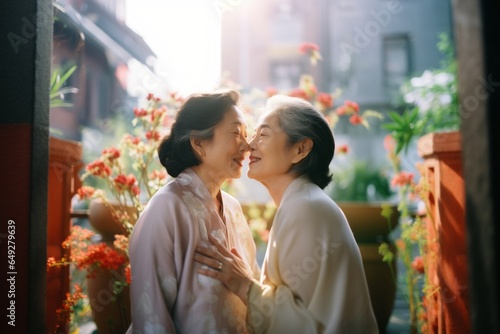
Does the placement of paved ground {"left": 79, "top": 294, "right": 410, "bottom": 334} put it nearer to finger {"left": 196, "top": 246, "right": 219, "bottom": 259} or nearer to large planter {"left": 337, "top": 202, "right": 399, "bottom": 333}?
large planter {"left": 337, "top": 202, "right": 399, "bottom": 333}

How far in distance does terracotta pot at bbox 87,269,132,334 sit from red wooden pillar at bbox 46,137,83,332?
272 mm

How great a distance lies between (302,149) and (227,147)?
377mm

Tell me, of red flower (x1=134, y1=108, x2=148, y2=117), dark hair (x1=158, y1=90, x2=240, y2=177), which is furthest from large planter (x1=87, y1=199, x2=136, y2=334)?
dark hair (x1=158, y1=90, x2=240, y2=177)

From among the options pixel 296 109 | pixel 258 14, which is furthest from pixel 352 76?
pixel 296 109

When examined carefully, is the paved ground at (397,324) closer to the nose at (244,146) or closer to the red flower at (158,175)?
the red flower at (158,175)

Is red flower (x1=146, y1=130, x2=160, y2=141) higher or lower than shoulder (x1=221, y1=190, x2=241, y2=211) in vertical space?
higher

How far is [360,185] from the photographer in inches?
452

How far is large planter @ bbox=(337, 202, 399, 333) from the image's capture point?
3.50 metres

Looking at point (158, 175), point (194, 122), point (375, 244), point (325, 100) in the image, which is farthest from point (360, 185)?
point (194, 122)

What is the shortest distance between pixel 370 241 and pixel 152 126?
1934mm

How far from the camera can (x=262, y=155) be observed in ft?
7.47

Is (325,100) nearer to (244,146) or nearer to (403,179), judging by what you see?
(403,179)

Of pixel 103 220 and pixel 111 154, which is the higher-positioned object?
pixel 111 154

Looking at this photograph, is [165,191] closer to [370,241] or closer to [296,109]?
[296,109]
